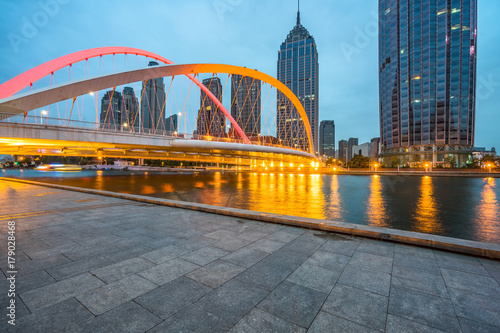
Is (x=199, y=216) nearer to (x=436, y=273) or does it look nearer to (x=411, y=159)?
(x=436, y=273)

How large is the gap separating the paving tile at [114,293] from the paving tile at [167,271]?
0.38ft

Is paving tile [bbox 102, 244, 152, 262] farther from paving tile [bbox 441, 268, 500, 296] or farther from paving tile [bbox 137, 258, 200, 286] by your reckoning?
paving tile [bbox 441, 268, 500, 296]

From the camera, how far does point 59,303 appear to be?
288 centimetres

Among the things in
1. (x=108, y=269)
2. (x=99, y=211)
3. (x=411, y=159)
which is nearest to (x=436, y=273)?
(x=108, y=269)

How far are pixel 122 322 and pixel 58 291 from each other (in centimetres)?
139

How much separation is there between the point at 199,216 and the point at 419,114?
110 meters

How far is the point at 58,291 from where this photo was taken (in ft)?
10.4

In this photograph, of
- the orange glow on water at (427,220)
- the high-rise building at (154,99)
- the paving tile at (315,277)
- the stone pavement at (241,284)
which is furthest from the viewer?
the high-rise building at (154,99)

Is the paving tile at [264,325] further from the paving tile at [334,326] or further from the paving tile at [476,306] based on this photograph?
the paving tile at [476,306]

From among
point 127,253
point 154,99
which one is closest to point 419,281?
point 127,253

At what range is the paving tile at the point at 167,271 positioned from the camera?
358cm

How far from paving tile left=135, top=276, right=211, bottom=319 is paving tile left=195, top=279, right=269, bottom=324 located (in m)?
0.17

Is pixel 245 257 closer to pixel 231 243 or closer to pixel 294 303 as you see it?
pixel 231 243

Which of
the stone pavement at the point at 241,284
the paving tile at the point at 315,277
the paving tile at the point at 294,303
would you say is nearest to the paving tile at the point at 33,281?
the stone pavement at the point at 241,284
